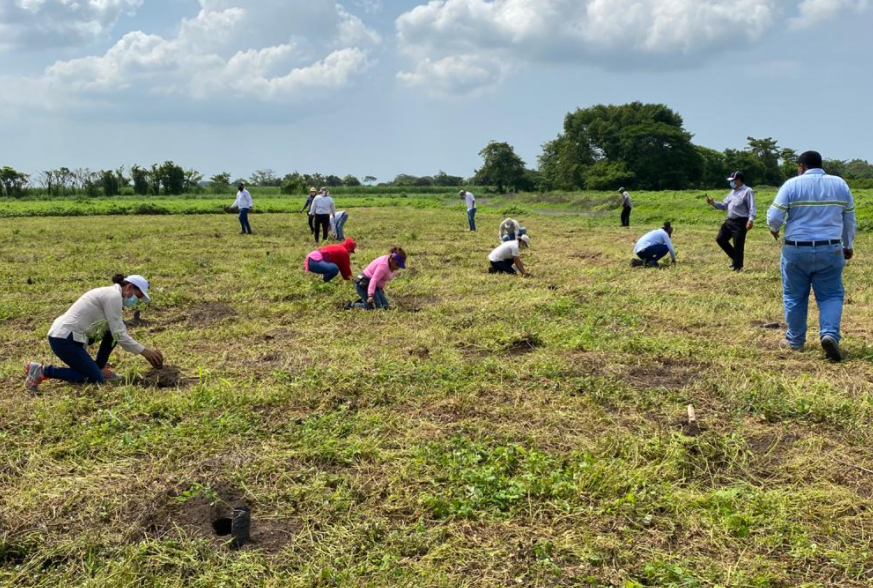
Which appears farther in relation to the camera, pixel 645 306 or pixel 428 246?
pixel 428 246

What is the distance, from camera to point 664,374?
5.48 meters

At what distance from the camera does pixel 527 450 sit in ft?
13.3

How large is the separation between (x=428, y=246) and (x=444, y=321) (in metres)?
8.31

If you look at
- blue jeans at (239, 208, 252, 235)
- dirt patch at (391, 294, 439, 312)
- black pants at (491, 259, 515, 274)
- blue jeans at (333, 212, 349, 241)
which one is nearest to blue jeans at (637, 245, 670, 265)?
black pants at (491, 259, 515, 274)

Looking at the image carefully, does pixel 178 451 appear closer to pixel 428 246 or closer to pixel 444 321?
pixel 444 321

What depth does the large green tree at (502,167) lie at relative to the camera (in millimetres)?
73250

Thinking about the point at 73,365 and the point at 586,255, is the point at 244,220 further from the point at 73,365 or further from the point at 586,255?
the point at 73,365

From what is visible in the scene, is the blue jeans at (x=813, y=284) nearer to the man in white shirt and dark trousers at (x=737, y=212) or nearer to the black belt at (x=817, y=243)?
the black belt at (x=817, y=243)

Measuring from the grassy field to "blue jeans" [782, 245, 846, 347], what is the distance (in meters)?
0.33

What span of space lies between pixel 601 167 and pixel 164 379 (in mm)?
60645

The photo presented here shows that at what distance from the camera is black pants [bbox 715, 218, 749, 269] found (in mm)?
10628

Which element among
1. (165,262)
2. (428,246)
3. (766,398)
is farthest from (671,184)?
(766,398)

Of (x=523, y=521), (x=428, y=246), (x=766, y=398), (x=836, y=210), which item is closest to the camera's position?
(x=523, y=521)

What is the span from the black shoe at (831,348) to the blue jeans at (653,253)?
6118 mm
